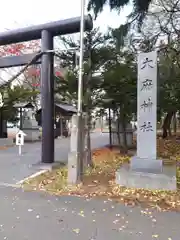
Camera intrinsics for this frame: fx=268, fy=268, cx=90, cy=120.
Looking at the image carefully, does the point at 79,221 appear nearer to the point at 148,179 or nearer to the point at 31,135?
the point at 148,179

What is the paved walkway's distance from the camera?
11.7 feet

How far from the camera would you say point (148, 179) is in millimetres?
5609

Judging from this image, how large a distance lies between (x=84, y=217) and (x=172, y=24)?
10.5m

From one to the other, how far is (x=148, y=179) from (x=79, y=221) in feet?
6.93

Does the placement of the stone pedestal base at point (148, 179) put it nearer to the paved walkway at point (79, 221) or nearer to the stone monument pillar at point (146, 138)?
the stone monument pillar at point (146, 138)

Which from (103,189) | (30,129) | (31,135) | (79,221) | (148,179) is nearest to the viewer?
(79,221)

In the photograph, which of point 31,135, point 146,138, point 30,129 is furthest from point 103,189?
point 30,129

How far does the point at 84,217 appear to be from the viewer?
4.20 metres

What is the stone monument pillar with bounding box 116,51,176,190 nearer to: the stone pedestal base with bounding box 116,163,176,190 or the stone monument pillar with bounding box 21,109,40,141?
the stone pedestal base with bounding box 116,163,176,190

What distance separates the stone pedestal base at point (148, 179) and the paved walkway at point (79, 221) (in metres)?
0.99

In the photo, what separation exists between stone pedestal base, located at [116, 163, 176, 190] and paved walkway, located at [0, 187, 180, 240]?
990 mm

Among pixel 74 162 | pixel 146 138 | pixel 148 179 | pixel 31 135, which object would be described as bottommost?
pixel 148 179

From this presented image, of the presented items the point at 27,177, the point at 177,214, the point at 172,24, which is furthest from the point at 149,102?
the point at 172,24

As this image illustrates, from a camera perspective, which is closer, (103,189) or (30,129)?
(103,189)
